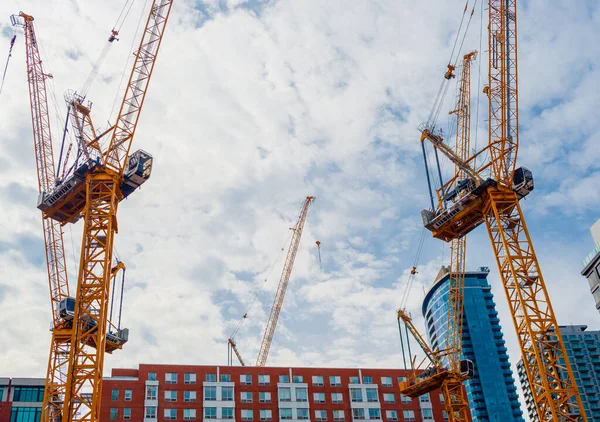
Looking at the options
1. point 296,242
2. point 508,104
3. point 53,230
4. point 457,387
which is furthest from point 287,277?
point 508,104

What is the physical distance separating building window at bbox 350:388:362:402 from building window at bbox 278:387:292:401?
10636 mm

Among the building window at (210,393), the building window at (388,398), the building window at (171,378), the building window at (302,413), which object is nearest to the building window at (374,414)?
the building window at (388,398)

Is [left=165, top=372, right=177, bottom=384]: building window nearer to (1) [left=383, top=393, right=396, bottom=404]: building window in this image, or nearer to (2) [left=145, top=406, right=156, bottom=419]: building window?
(2) [left=145, top=406, right=156, bottom=419]: building window

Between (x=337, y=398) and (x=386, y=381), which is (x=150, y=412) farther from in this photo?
(x=386, y=381)

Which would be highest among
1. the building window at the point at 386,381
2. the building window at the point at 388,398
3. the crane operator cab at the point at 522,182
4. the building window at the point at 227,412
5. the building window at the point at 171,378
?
the crane operator cab at the point at 522,182

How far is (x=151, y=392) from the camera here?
3752 inches

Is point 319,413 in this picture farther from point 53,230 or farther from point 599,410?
→ point 599,410

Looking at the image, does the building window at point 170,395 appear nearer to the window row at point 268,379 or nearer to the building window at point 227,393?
the window row at point 268,379

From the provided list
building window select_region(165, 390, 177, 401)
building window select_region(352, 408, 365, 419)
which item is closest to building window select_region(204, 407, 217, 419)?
building window select_region(165, 390, 177, 401)

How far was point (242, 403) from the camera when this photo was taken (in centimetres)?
9969

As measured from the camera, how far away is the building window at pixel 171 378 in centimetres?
9755

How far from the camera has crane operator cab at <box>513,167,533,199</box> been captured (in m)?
63.9

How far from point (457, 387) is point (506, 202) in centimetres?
3286

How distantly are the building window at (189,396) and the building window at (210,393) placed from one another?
189 centimetres
